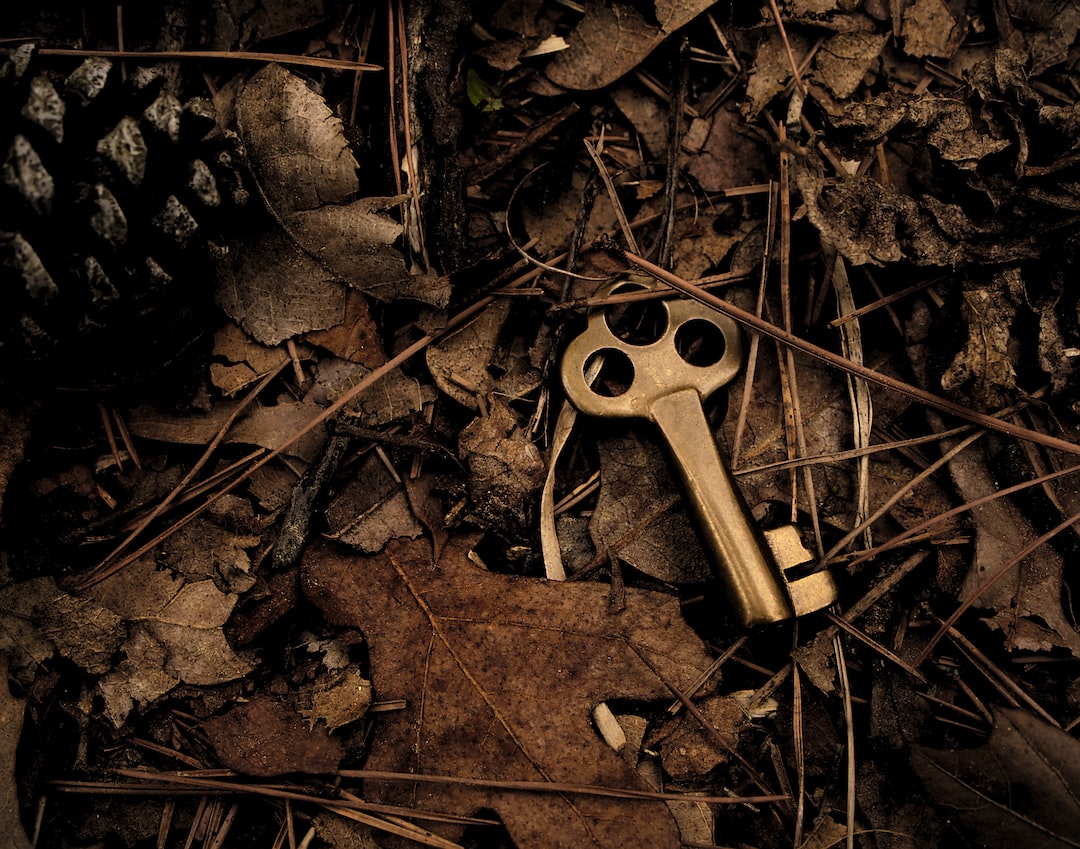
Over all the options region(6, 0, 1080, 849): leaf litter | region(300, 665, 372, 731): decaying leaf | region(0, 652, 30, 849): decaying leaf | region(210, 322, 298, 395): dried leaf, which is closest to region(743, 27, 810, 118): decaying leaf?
region(6, 0, 1080, 849): leaf litter

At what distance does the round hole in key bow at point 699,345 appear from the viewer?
6.06ft

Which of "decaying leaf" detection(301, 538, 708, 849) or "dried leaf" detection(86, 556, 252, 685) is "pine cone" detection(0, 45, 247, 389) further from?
"decaying leaf" detection(301, 538, 708, 849)

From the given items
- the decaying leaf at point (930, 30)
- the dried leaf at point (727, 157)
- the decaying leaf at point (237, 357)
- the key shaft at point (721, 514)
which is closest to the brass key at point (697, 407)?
the key shaft at point (721, 514)

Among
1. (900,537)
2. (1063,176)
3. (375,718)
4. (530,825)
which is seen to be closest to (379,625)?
(375,718)

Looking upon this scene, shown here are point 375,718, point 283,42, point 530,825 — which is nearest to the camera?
point 530,825

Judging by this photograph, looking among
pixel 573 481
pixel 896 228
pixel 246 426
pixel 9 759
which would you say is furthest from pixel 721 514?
pixel 9 759

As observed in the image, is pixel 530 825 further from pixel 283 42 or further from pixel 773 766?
pixel 283 42

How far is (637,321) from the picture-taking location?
73.3 inches

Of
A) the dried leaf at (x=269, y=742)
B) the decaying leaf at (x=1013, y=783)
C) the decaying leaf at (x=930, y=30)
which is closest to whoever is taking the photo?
the decaying leaf at (x=1013, y=783)

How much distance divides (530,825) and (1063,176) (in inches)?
73.5

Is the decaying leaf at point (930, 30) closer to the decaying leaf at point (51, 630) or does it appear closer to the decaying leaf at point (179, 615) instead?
the decaying leaf at point (179, 615)

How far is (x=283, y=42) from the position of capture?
1.78 m

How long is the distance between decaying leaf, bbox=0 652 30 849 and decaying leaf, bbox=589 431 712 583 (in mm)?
1374

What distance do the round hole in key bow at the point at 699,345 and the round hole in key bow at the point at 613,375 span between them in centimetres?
15
